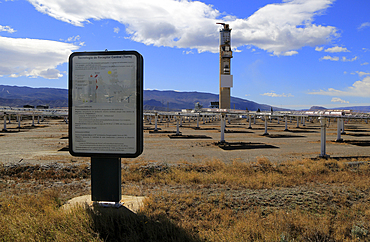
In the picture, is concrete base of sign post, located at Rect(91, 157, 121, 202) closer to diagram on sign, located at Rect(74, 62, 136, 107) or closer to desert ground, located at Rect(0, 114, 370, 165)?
diagram on sign, located at Rect(74, 62, 136, 107)

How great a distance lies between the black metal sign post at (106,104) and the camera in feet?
17.0

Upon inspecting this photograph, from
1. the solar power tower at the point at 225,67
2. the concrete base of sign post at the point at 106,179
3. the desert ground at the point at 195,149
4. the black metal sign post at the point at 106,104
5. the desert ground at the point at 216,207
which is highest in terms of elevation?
the solar power tower at the point at 225,67

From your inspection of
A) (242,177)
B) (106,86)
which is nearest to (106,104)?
(106,86)

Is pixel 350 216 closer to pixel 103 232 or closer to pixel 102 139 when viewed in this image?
pixel 103 232

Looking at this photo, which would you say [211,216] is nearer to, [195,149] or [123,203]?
[123,203]

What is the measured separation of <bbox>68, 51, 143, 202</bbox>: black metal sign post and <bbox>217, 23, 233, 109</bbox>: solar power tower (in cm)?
6467

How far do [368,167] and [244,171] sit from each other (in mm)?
6988

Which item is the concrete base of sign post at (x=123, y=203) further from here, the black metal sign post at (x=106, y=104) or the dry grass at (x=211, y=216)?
the black metal sign post at (x=106, y=104)

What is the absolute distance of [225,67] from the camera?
74250 millimetres

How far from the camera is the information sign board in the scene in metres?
5.18

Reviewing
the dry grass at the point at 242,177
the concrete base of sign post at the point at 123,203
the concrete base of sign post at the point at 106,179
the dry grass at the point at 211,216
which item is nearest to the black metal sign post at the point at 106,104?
the concrete base of sign post at the point at 106,179

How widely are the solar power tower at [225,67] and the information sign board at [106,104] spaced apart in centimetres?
6467

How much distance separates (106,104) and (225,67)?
72149 mm

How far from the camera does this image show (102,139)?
5297 millimetres
